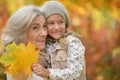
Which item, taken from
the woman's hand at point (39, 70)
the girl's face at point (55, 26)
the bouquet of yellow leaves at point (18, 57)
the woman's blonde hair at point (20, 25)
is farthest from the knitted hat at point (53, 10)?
the bouquet of yellow leaves at point (18, 57)

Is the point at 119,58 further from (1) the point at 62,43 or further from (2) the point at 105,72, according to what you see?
(1) the point at 62,43

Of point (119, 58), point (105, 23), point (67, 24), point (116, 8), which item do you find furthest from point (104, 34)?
point (67, 24)

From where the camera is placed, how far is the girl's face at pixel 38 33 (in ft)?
16.3

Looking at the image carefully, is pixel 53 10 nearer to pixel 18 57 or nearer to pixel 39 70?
pixel 39 70

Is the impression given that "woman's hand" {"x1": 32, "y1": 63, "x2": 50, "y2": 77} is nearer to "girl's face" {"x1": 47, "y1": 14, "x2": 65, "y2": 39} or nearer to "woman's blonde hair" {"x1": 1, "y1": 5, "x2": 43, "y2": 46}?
"woman's blonde hair" {"x1": 1, "y1": 5, "x2": 43, "y2": 46}

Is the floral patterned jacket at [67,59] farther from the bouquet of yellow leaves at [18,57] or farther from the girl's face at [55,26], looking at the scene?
the bouquet of yellow leaves at [18,57]

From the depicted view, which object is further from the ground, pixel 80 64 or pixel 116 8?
pixel 116 8

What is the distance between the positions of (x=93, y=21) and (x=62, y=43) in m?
7.13

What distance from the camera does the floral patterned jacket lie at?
5.00 meters

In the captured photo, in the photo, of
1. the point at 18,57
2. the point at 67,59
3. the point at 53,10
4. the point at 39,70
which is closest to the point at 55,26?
the point at 53,10

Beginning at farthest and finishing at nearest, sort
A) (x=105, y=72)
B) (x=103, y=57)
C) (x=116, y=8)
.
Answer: (x=103, y=57) < (x=105, y=72) < (x=116, y=8)

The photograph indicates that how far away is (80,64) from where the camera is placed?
16.6 ft

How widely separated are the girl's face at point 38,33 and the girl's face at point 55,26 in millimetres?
162

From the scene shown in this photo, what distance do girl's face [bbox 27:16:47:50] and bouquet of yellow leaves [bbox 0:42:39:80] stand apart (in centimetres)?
43
